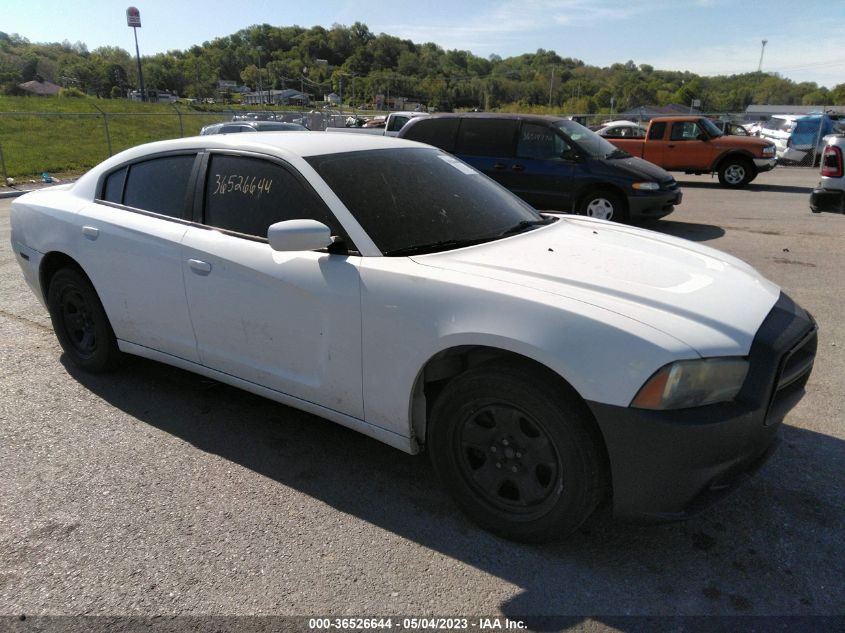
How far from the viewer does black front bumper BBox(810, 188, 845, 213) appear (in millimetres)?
7070

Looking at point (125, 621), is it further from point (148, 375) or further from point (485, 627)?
point (148, 375)

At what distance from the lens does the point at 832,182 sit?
23.6 feet

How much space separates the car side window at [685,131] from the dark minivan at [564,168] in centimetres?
767

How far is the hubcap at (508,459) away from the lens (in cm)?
246

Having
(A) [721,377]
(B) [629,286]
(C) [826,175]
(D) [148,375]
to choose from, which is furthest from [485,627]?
(C) [826,175]

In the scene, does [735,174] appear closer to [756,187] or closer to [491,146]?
[756,187]

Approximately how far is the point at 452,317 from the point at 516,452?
59cm

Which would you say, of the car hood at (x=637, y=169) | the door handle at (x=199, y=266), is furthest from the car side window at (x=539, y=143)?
the door handle at (x=199, y=266)

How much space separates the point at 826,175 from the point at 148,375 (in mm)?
7422

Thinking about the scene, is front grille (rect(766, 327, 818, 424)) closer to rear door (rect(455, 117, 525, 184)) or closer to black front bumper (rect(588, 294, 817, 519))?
black front bumper (rect(588, 294, 817, 519))

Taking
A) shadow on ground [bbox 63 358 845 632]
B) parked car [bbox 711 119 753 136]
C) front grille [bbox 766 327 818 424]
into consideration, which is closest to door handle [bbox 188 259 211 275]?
shadow on ground [bbox 63 358 845 632]

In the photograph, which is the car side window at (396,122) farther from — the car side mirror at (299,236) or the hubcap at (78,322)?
the car side mirror at (299,236)

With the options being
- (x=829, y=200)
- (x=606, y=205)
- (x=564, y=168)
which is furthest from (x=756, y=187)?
(x=829, y=200)

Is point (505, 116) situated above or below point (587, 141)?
above
